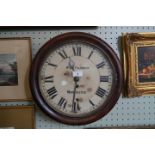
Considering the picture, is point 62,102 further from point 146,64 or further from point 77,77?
point 146,64

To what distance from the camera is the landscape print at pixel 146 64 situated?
1095 millimetres

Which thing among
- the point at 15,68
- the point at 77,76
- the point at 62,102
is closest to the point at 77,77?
the point at 77,76

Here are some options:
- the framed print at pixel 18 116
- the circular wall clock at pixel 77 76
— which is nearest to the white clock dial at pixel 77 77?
the circular wall clock at pixel 77 76

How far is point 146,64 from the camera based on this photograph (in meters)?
1.10

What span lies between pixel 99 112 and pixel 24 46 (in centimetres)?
38

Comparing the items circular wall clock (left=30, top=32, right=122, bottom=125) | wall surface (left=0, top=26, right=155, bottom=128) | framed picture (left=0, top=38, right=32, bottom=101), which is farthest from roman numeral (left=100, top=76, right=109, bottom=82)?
framed picture (left=0, top=38, right=32, bottom=101)

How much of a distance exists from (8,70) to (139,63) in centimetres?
50

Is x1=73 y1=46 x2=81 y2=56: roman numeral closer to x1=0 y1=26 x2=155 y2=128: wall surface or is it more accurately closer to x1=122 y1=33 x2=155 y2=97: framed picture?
x1=0 y1=26 x2=155 y2=128: wall surface

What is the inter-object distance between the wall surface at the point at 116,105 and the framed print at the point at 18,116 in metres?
0.02

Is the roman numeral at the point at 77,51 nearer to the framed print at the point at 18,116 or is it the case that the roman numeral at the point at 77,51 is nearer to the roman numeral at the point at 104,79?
the roman numeral at the point at 104,79

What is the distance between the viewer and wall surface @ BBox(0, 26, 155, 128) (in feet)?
3.55

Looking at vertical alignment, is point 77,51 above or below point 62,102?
above

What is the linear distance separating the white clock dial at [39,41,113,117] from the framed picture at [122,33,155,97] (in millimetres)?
82
